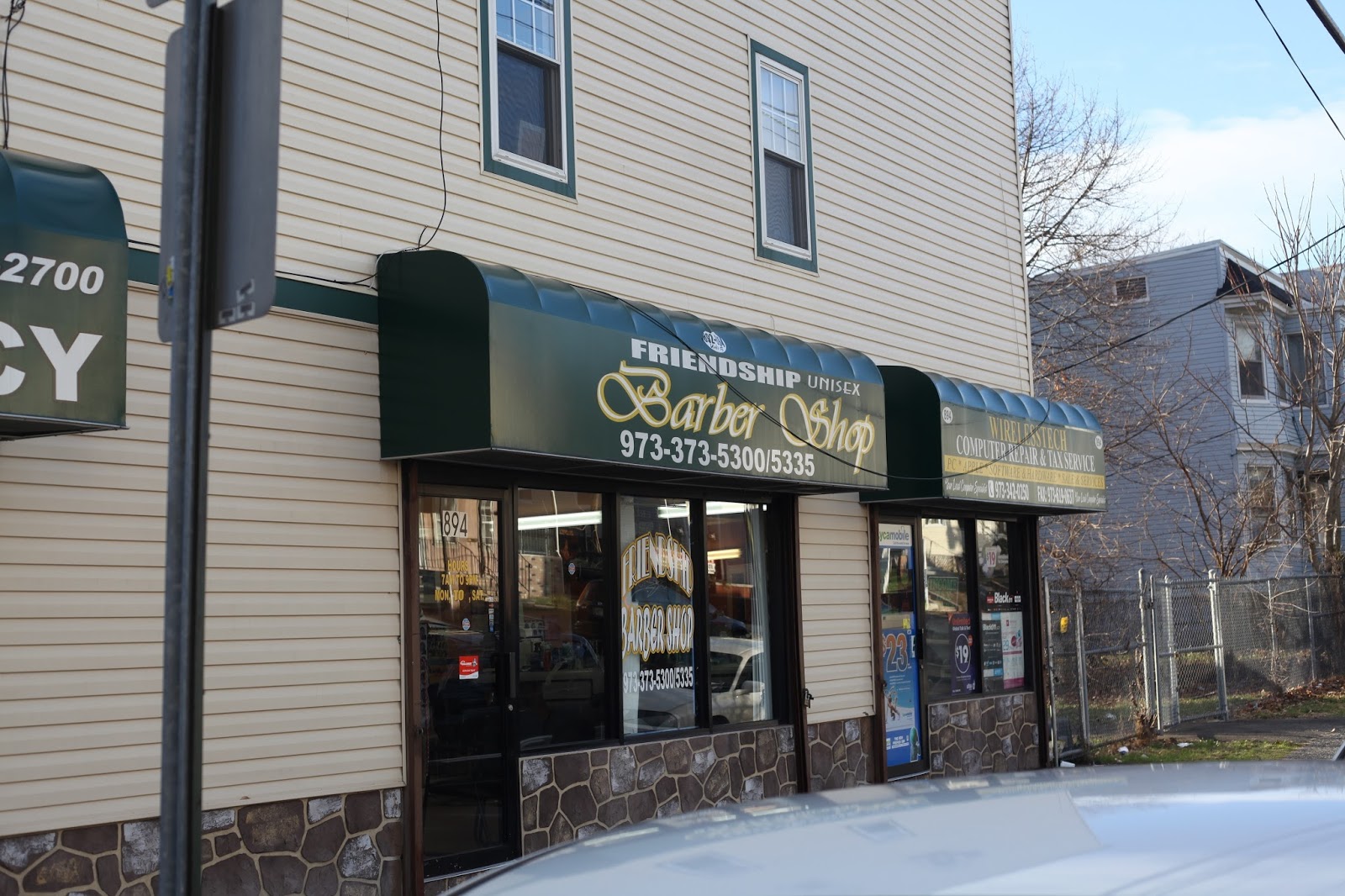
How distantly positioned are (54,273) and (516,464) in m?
3.33

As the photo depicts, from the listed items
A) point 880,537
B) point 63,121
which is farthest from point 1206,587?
point 63,121

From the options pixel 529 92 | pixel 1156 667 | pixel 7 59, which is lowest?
pixel 1156 667

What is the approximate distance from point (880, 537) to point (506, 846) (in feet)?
17.4

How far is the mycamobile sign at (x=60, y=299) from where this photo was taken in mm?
5652

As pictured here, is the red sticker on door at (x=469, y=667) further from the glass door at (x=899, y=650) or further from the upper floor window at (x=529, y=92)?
the glass door at (x=899, y=650)

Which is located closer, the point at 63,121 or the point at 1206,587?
the point at 63,121

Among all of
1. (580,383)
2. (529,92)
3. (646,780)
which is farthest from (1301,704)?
(529,92)

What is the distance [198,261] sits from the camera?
10.1 feet

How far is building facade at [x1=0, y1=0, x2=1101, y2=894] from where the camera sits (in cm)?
676

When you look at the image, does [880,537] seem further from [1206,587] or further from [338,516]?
[1206,587]

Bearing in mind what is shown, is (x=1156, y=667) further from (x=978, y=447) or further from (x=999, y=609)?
(x=978, y=447)

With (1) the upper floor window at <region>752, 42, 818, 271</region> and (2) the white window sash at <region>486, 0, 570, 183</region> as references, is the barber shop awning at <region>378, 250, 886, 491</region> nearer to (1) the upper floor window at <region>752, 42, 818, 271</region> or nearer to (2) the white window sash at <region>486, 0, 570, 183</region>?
(2) the white window sash at <region>486, 0, 570, 183</region>

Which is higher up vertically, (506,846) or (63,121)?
(63,121)

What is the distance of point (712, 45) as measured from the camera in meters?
11.0
